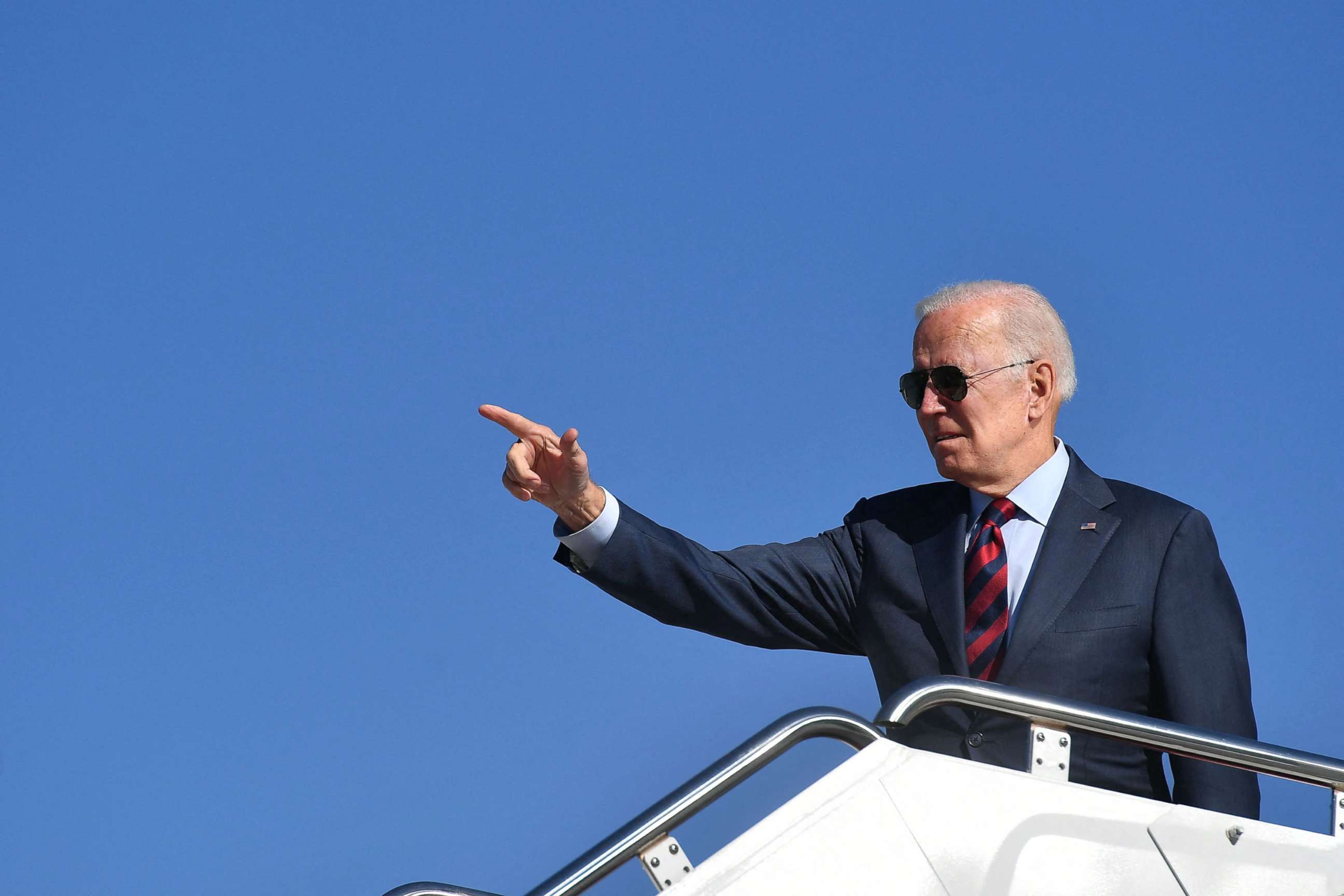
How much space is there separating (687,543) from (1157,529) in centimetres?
135

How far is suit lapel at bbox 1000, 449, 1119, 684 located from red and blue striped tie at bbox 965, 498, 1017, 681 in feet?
0.19

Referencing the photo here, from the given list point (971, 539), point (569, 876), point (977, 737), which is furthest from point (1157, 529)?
point (569, 876)

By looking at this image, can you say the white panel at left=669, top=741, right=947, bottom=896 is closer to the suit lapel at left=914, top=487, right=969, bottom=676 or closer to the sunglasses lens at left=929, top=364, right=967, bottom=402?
the suit lapel at left=914, top=487, right=969, bottom=676

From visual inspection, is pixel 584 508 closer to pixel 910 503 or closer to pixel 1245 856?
pixel 910 503

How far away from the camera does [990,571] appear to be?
13.0 feet

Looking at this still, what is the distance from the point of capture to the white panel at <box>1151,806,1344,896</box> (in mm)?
3068

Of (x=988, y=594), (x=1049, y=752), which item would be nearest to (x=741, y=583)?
(x=988, y=594)

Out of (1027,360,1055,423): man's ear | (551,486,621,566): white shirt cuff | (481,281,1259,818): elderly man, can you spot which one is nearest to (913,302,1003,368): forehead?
(481,281,1259,818): elderly man

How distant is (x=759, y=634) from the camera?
4277mm

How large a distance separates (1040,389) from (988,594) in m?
0.72

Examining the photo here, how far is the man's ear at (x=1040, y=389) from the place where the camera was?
4219 mm

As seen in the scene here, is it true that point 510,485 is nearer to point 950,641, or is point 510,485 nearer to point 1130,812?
point 950,641

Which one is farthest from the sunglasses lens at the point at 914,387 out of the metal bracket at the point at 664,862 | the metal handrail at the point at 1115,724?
the metal bracket at the point at 664,862

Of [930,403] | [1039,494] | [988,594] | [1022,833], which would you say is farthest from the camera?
[930,403]
